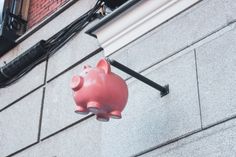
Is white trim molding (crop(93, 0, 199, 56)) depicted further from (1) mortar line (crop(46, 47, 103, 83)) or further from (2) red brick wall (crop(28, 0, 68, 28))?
(2) red brick wall (crop(28, 0, 68, 28))

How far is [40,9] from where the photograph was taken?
7.70m

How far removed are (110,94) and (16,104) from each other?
311cm

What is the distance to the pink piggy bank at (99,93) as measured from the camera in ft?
13.2

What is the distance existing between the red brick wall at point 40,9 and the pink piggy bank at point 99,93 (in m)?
3.24

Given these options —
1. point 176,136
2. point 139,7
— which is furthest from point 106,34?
point 176,136

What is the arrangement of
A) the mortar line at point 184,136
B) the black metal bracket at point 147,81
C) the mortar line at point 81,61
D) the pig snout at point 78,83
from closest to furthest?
the mortar line at point 184,136 → the pig snout at point 78,83 → the black metal bracket at point 147,81 → the mortar line at point 81,61

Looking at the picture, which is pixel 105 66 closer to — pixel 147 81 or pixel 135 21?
pixel 147 81

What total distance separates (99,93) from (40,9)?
3937 mm

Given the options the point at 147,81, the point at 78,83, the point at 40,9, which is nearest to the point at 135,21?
the point at 147,81

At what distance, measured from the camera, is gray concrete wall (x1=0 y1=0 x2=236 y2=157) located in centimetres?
412

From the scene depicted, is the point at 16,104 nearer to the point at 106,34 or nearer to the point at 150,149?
the point at 106,34

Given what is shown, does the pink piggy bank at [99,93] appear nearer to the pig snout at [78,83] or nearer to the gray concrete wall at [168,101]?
the pig snout at [78,83]

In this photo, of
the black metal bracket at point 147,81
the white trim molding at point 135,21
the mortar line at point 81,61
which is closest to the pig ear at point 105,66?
the black metal bracket at point 147,81

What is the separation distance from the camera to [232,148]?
3.84 m
